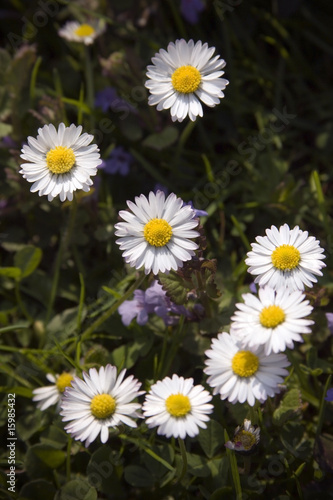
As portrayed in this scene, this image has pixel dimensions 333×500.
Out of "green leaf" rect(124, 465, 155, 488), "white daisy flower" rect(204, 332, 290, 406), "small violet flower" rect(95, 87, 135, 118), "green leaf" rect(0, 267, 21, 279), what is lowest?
"green leaf" rect(124, 465, 155, 488)

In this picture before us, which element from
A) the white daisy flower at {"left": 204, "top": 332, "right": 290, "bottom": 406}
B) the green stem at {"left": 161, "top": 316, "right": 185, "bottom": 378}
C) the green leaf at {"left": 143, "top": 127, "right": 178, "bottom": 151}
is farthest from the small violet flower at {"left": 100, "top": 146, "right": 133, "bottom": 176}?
the white daisy flower at {"left": 204, "top": 332, "right": 290, "bottom": 406}

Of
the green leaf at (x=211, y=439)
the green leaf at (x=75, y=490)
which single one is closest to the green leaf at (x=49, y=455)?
the green leaf at (x=75, y=490)

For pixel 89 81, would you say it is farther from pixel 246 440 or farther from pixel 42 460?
pixel 246 440

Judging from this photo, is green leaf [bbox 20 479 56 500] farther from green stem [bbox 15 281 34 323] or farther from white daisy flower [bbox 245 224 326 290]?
white daisy flower [bbox 245 224 326 290]

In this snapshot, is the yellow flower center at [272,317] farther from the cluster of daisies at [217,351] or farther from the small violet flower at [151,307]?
the small violet flower at [151,307]

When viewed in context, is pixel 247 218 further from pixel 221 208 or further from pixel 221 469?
pixel 221 469

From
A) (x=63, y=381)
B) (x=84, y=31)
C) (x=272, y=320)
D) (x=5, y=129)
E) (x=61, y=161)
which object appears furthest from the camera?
(x=84, y=31)

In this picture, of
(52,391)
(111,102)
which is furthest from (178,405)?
(111,102)
